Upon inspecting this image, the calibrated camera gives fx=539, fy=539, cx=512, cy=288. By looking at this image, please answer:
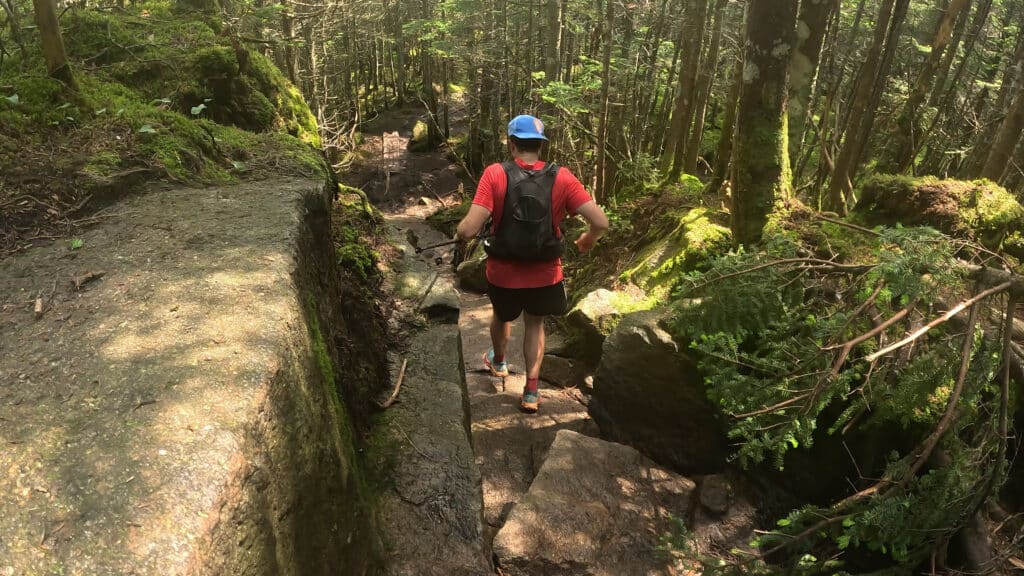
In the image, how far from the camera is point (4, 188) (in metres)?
3.28

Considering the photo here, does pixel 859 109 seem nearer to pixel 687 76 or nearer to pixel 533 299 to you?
pixel 687 76

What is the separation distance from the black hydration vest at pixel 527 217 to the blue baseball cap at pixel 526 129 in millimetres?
256

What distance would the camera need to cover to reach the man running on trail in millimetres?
4637

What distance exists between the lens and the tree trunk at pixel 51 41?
3.88m

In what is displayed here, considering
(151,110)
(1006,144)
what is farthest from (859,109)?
(151,110)

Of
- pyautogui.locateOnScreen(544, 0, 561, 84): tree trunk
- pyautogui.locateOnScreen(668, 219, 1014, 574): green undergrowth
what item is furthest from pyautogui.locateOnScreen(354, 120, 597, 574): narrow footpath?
pyautogui.locateOnScreen(544, 0, 561, 84): tree trunk

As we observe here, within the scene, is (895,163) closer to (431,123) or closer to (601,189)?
(601,189)

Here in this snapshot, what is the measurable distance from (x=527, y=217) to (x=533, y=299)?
93cm

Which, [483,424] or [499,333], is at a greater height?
[499,333]

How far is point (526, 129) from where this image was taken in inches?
184

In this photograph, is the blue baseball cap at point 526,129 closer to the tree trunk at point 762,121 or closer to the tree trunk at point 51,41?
the tree trunk at point 762,121

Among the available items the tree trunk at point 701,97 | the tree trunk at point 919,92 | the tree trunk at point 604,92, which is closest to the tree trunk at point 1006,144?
the tree trunk at point 919,92

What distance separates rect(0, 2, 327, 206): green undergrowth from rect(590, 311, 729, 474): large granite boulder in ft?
11.2

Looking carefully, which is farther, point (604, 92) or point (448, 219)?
point (448, 219)
